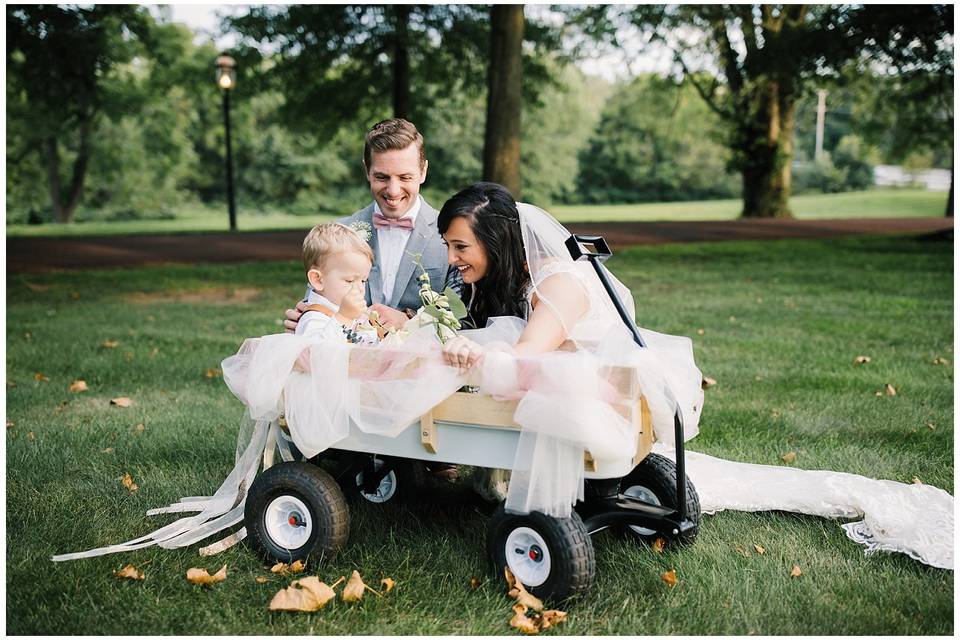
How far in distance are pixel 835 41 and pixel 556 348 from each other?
471 inches

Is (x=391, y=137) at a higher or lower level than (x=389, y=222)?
higher

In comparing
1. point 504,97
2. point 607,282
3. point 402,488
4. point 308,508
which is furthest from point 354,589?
point 504,97

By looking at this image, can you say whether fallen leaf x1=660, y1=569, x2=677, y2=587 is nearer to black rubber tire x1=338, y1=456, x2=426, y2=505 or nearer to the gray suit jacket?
black rubber tire x1=338, y1=456, x2=426, y2=505

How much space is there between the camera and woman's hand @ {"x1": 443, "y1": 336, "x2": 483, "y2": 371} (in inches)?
112

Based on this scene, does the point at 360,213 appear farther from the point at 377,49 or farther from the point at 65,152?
the point at 65,152

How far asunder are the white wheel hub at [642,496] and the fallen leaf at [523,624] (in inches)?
28.1

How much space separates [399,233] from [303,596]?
173cm

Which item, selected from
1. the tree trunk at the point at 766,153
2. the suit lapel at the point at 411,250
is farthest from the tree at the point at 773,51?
the suit lapel at the point at 411,250

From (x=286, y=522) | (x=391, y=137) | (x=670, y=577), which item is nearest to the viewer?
(x=670, y=577)

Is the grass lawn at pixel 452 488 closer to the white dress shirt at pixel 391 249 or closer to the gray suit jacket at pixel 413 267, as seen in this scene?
the gray suit jacket at pixel 413 267

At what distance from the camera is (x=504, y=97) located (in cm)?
1150

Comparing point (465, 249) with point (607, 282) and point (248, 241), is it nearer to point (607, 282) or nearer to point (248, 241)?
point (607, 282)

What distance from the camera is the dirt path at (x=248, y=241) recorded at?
14086 mm

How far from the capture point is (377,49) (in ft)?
53.0
